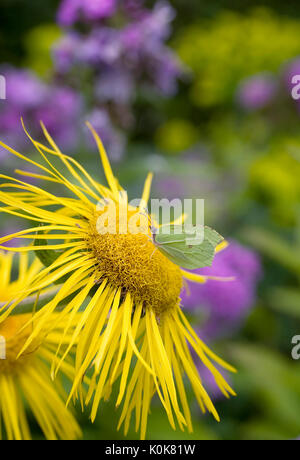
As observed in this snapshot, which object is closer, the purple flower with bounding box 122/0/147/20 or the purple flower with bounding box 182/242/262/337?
the purple flower with bounding box 182/242/262/337

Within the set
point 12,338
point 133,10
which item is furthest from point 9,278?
point 133,10

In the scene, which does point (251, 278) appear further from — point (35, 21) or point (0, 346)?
point (35, 21)

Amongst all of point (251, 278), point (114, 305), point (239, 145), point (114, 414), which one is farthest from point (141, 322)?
point (239, 145)

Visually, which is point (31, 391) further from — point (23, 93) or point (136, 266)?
point (23, 93)

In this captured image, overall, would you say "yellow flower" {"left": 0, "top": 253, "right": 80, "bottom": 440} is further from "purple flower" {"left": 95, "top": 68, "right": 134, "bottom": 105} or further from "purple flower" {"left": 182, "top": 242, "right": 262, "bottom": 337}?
"purple flower" {"left": 95, "top": 68, "right": 134, "bottom": 105}

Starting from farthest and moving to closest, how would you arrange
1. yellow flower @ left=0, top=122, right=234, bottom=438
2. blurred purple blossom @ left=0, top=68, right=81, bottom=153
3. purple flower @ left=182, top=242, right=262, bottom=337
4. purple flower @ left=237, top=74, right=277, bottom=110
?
purple flower @ left=237, top=74, right=277, bottom=110 < blurred purple blossom @ left=0, top=68, right=81, bottom=153 < purple flower @ left=182, top=242, right=262, bottom=337 < yellow flower @ left=0, top=122, right=234, bottom=438

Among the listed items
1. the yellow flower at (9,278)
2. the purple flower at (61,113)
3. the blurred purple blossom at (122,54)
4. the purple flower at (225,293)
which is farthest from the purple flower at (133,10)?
the yellow flower at (9,278)

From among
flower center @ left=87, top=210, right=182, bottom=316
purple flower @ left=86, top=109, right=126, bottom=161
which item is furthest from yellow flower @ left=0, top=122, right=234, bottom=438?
purple flower @ left=86, top=109, right=126, bottom=161
